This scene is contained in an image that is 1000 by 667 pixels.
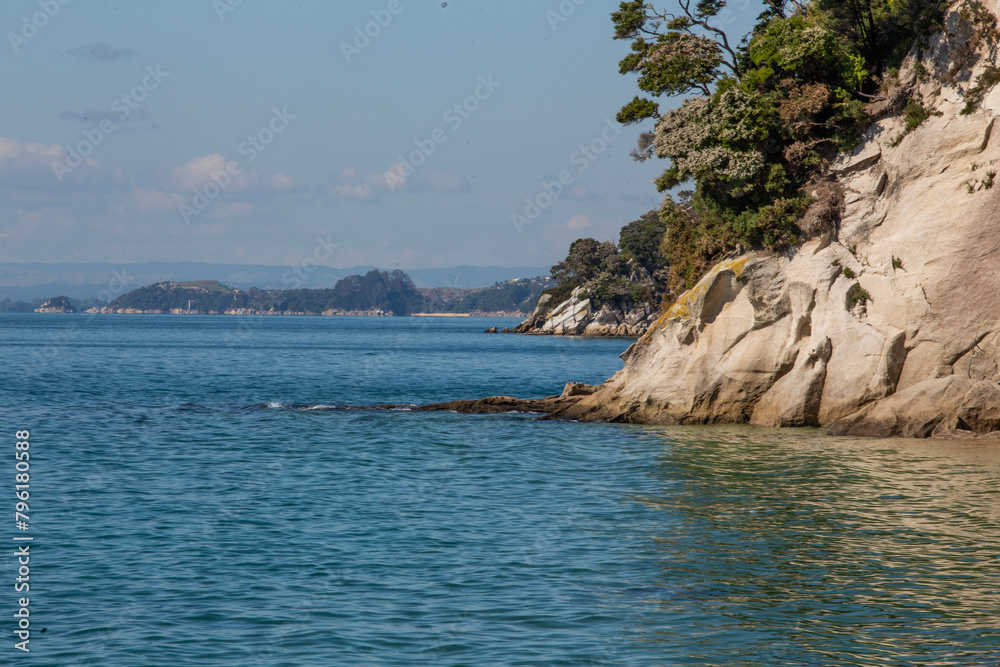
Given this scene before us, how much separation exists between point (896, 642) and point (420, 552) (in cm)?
785

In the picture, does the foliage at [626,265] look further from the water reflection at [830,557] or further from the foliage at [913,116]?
the water reflection at [830,557]

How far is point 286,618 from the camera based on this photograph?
1219 cm

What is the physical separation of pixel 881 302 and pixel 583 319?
113118mm

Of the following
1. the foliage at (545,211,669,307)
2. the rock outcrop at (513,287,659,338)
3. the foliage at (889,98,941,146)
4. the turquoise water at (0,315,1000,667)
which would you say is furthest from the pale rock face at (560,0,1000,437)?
the rock outcrop at (513,287,659,338)

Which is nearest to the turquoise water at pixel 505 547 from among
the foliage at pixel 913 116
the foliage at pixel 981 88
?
the foliage at pixel 913 116

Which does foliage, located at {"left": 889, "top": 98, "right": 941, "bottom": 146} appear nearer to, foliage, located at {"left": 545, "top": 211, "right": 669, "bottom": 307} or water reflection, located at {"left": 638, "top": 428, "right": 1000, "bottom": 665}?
water reflection, located at {"left": 638, "top": 428, "right": 1000, "bottom": 665}

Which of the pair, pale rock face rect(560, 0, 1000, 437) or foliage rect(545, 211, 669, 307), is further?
foliage rect(545, 211, 669, 307)

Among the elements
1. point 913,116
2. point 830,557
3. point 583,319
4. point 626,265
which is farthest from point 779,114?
point 583,319

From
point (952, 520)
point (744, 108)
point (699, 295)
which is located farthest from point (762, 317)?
point (952, 520)

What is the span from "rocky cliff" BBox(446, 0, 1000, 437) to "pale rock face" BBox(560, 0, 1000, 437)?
4 cm

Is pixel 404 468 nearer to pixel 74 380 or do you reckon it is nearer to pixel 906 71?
pixel 906 71

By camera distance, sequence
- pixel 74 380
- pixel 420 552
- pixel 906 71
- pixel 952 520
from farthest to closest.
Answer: pixel 74 380
pixel 906 71
pixel 952 520
pixel 420 552

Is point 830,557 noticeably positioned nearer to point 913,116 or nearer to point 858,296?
point 858,296

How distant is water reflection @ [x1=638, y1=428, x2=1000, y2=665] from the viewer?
1115cm
